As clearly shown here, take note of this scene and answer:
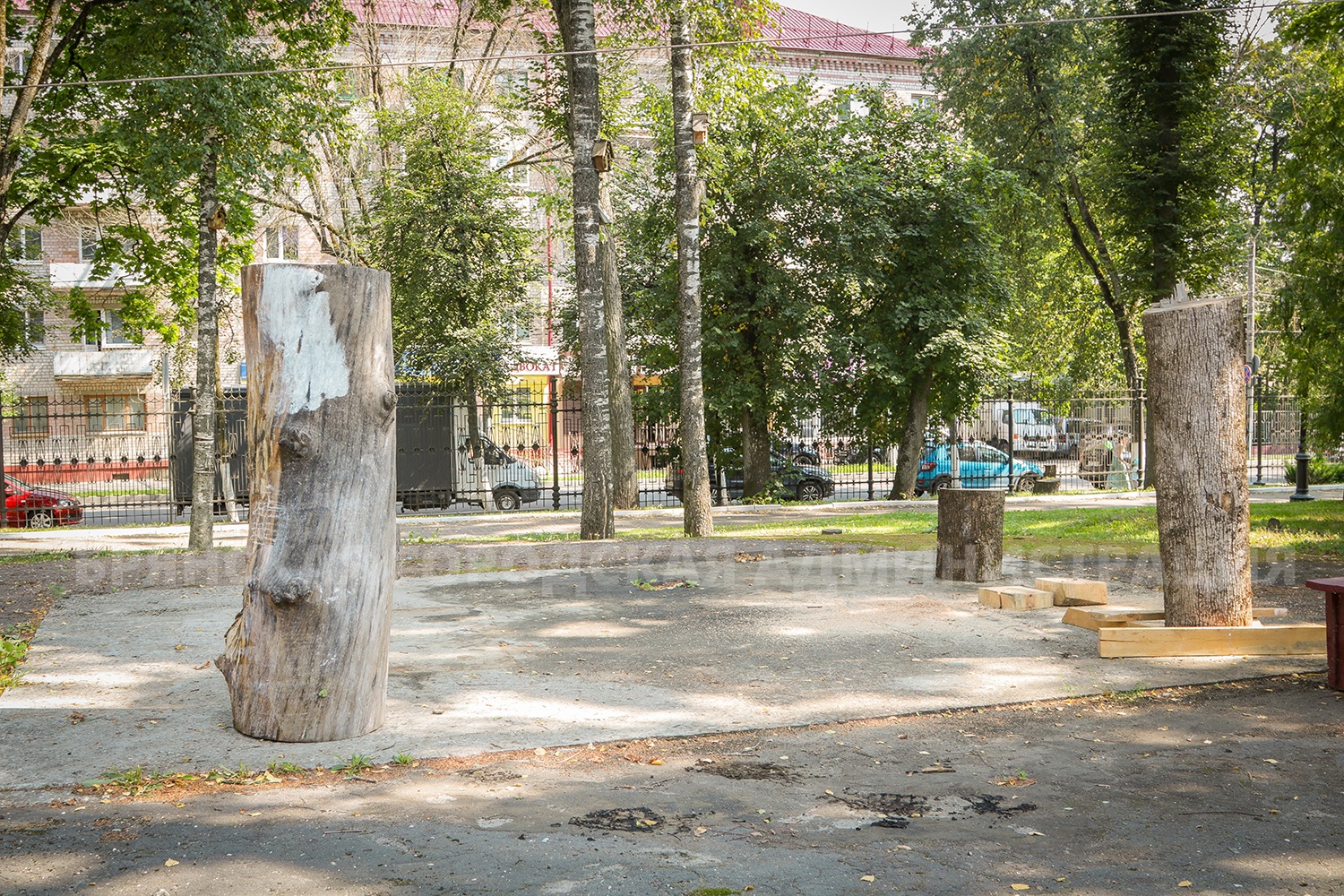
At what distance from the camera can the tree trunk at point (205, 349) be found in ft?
46.4

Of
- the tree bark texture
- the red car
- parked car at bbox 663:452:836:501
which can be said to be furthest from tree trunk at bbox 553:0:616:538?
the red car

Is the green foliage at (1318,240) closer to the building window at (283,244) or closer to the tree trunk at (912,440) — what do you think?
the tree trunk at (912,440)

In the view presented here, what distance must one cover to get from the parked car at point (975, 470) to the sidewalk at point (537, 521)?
2.57m

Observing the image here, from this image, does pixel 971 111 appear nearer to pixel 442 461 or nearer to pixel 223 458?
pixel 442 461

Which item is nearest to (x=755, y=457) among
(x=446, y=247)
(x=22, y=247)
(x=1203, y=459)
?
(x=446, y=247)

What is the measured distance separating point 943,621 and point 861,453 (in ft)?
57.9

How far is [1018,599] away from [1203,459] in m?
2.17

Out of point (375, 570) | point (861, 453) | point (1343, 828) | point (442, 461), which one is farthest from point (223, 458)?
point (1343, 828)

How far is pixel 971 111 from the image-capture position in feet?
86.2

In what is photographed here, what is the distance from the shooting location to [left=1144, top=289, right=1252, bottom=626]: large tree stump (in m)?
6.91

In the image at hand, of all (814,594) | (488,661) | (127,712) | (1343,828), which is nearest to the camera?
(1343,828)

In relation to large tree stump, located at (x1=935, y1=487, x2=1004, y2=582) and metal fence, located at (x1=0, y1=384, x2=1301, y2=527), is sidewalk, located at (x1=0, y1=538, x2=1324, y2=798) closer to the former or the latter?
large tree stump, located at (x1=935, y1=487, x2=1004, y2=582)

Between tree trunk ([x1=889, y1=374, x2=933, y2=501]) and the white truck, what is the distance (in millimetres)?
2242

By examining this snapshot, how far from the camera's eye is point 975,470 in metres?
27.5
